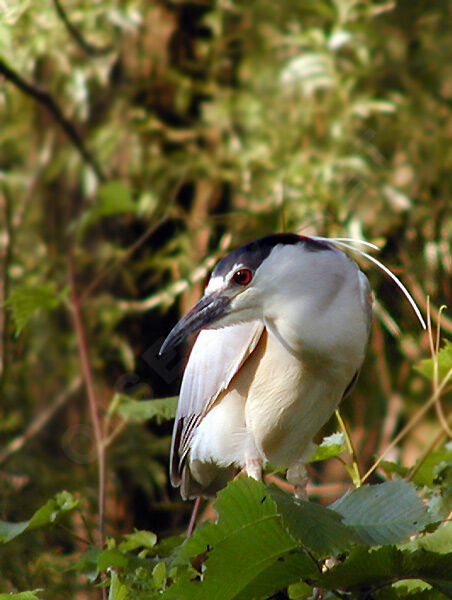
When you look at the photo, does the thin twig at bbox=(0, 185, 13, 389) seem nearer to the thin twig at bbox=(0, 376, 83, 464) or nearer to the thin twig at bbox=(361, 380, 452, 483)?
the thin twig at bbox=(0, 376, 83, 464)

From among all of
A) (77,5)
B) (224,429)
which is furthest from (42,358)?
(224,429)

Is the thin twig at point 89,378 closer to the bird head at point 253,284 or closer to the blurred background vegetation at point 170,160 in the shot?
the bird head at point 253,284

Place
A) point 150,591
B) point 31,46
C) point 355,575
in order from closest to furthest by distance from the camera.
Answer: point 355,575, point 150,591, point 31,46

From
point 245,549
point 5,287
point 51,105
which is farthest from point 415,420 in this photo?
point 51,105

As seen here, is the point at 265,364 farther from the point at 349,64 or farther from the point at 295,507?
the point at 349,64

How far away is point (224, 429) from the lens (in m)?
1.47

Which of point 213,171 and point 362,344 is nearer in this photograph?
point 362,344

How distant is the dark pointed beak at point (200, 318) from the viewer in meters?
1.20

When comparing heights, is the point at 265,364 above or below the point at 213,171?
above

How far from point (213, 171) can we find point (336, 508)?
7.17 ft

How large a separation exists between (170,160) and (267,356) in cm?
171

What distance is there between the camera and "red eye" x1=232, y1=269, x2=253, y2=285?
120 centimetres

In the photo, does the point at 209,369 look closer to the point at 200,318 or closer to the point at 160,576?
the point at 200,318

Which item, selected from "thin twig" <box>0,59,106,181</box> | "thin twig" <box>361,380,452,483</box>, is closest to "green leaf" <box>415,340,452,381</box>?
"thin twig" <box>361,380,452,483</box>
